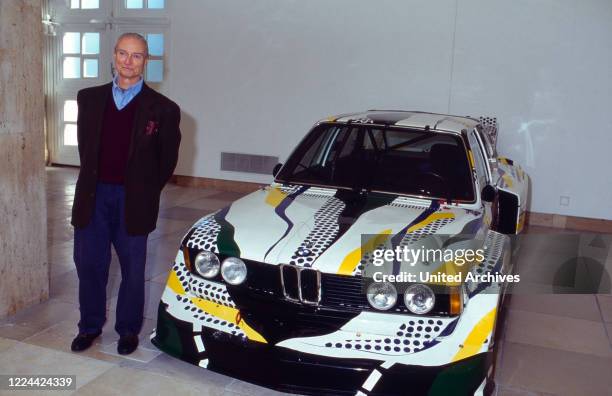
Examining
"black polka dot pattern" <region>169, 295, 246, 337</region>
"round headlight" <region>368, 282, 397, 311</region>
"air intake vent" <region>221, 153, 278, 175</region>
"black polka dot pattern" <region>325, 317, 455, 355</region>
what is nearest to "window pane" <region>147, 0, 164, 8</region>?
"air intake vent" <region>221, 153, 278, 175</region>

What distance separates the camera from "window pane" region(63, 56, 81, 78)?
10312mm

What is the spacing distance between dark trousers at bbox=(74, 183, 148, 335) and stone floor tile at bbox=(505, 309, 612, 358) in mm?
2505

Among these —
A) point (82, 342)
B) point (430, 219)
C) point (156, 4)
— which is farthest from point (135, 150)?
point (156, 4)

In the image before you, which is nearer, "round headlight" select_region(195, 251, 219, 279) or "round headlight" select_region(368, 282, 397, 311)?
"round headlight" select_region(368, 282, 397, 311)

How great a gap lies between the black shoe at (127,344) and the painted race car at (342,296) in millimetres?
320

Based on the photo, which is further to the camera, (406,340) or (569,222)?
(569,222)

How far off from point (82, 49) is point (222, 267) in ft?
26.1

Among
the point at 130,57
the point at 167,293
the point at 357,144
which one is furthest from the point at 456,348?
the point at 130,57

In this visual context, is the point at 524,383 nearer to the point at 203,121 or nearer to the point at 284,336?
the point at 284,336

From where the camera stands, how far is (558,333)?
462 centimetres

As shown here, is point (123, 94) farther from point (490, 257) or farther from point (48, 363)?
point (490, 257)

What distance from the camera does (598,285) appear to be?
585cm

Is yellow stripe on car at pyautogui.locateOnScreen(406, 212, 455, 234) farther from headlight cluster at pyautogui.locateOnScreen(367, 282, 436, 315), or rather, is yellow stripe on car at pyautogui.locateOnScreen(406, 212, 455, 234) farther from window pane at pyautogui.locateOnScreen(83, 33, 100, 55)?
window pane at pyautogui.locateOnScreen(83, 33, 100, 55)

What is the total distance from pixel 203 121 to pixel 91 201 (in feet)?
19.2
